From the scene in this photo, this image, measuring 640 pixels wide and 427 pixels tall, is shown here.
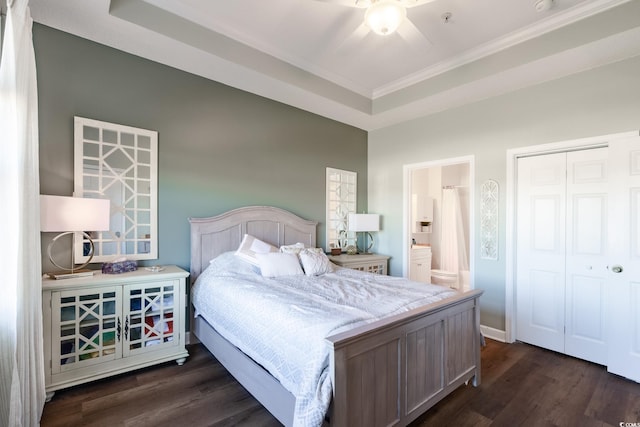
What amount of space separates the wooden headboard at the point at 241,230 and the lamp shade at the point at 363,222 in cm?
63

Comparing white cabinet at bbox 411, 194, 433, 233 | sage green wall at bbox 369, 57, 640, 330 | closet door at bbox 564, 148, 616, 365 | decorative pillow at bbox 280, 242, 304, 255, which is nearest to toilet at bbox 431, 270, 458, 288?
white cabinet at bbox 411, 194, 433, 233

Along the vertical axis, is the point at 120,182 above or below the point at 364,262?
above

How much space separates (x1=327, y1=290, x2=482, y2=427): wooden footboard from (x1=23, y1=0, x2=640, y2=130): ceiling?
210 centimetres

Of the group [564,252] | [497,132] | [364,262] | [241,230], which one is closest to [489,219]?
[564,252]

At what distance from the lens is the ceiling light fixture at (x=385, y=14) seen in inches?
78.5

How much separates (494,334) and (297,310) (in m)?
2.85

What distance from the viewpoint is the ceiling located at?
248 centimetres

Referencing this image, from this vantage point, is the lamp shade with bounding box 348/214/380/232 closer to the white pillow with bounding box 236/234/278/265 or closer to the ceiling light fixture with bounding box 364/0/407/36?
the white pillow with bounding box 236/234/278/265

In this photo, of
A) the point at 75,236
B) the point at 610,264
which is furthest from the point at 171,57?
the point at 610,264

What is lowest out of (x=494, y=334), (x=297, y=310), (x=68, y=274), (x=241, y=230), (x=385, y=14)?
(x=494, y=334)

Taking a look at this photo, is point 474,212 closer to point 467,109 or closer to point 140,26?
point 467,109

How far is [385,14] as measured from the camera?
2.02 meters

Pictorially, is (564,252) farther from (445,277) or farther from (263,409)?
(263,409)

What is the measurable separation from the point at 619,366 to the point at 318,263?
2.86 m
